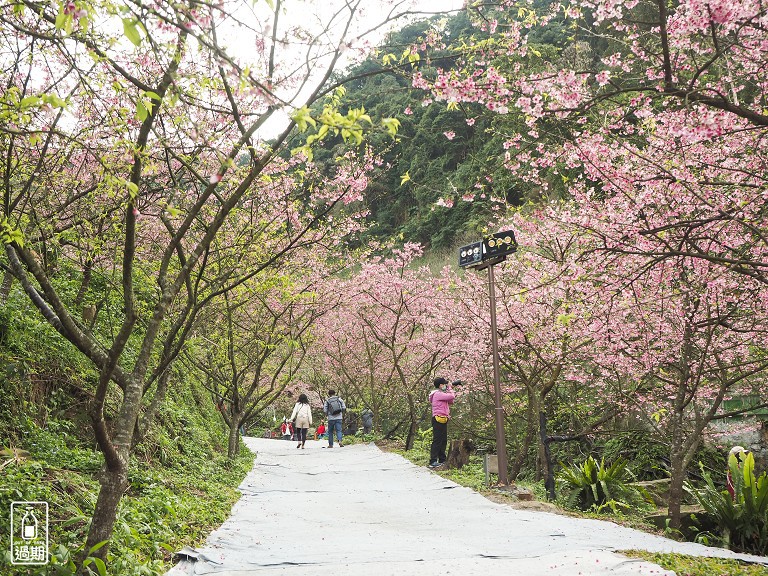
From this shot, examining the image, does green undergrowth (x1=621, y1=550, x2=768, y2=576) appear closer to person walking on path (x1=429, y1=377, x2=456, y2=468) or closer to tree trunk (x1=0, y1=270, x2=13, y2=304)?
person walking on path (x1=429, y1=377, x2=456, y2=468)

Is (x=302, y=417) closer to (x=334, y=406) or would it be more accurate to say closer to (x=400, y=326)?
(x=334, y=406)

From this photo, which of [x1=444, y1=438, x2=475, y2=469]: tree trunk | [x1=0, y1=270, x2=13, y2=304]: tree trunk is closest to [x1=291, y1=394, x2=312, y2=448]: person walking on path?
[x1=444, y1=438, x2=475, y2=469]: tree trunk

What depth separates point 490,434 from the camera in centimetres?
1498

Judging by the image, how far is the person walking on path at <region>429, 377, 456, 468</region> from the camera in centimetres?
1137

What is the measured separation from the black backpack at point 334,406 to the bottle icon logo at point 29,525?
46.7ft

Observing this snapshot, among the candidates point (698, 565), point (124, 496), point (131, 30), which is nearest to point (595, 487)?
point (698, 565)

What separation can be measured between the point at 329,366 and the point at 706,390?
691 inches

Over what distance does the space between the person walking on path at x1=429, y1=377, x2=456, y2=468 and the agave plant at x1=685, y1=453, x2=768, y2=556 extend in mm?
4972

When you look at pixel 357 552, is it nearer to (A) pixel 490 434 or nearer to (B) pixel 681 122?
(B) pixel 681 122

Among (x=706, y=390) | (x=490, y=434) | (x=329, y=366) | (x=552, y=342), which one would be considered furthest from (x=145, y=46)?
(x=329, y=366)

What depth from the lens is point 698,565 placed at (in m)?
4.50

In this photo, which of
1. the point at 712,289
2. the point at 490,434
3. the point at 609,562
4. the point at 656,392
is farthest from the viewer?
the point at 490,434

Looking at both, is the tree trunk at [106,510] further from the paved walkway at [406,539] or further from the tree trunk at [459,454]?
the tree trunk at [459,454]

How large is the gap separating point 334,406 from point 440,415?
24.6 ft
